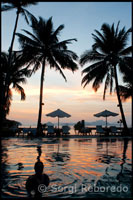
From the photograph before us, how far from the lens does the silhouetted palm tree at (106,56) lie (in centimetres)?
2317

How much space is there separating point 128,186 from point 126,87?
26.5m

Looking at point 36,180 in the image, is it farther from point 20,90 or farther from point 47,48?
point 20,90

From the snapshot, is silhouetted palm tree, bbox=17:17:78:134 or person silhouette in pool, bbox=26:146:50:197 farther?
silhouetted palm tree, bbox=17:17:78:134

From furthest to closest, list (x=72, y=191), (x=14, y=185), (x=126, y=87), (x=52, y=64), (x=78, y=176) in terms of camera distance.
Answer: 1. (x=126, y=87)
2. (x=52, y=64)
3. (x=78, y=176)
4. (x=14, y=185)
5. (x=72, y=191)

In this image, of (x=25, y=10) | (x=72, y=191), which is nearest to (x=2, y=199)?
(x=72, y=191)

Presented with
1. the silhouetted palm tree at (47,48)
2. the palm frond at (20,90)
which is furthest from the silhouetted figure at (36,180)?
the palm frond at (20,90)

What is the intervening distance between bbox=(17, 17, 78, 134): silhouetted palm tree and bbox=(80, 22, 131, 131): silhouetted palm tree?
6.37 ft

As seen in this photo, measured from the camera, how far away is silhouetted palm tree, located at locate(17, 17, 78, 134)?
898 inches

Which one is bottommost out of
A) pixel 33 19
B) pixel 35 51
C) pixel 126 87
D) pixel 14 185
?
pixel 14 185

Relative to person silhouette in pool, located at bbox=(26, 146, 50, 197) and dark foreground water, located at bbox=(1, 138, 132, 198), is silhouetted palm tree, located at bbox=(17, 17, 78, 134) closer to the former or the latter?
dark foreground water, located at bbox=(1, 138, 132, 198)

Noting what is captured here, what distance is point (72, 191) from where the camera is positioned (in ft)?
15.8

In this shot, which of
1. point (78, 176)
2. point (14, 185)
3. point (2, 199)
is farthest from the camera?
point (78, 176)

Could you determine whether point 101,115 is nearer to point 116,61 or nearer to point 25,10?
point 116,61

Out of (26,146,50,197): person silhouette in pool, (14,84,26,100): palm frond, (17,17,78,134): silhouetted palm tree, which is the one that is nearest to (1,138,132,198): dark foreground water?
(26,146,50,197): person silhouette in pool
